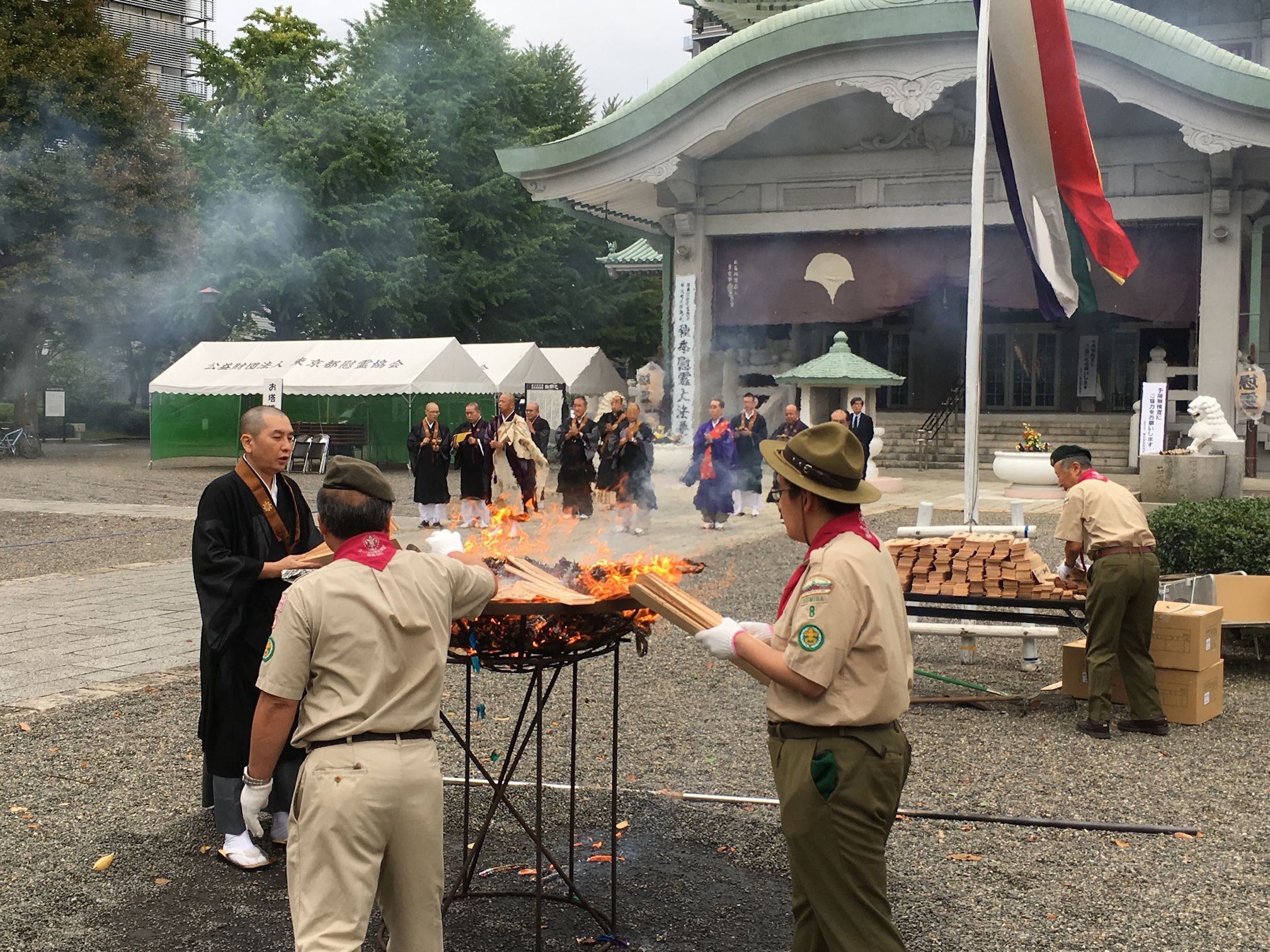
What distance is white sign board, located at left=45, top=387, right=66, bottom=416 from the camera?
35562 millimetres

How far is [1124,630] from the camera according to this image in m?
6.91

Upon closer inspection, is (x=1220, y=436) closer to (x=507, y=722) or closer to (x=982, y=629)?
(x=982, y=629)

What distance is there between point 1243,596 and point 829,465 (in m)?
6.02

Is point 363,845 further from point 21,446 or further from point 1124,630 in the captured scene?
point 21,446

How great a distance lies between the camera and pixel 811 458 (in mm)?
3275

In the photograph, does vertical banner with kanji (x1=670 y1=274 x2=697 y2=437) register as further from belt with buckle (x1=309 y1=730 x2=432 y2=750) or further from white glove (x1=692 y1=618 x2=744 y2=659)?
belt with buckle (x1=309 y1=730 x2=432 y2=750)

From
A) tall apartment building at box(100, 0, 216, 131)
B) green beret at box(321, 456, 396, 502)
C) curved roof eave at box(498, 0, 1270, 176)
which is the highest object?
tall apartment building at box(100, 0, 216, 131)

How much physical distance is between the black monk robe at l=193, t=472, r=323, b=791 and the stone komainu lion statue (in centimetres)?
1600

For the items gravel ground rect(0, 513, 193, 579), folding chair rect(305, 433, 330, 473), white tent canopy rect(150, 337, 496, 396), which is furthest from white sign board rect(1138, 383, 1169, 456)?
folding chair rect(305, 433, 330, 473)

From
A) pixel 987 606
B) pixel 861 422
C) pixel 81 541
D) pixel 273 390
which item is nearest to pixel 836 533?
pixel 987 606

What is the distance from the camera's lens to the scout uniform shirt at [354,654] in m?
3.09

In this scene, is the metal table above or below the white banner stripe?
below

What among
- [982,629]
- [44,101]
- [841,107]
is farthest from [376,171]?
[982,629]

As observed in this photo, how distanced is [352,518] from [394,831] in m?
0.84
